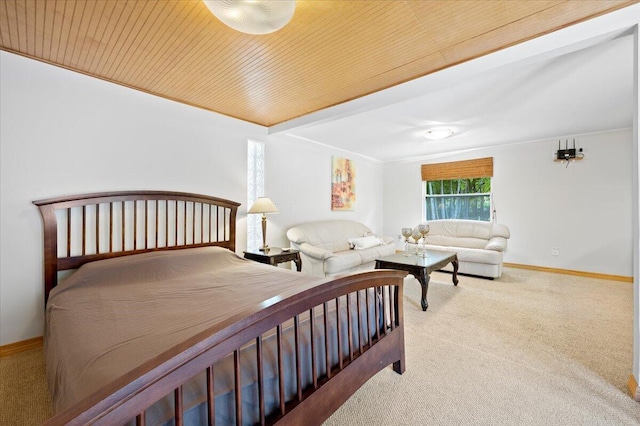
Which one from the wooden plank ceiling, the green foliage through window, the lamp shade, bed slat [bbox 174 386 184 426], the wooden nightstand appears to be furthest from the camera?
the green foliage through window

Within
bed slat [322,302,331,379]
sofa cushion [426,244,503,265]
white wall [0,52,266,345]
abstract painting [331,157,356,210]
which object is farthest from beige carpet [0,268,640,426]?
abstract painting [331,157,356,210]

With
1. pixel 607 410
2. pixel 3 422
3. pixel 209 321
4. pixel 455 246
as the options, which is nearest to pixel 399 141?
pixel 455 246

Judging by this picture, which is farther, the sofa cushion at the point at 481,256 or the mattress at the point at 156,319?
the sofa cushion at the point at 481,256

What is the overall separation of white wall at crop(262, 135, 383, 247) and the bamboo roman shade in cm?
158

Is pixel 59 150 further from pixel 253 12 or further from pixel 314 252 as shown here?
pixel 314 252

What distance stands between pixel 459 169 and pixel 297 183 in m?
3.46

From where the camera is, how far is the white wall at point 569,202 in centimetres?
417

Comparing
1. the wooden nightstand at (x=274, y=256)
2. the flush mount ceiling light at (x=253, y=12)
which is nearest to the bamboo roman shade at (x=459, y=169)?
the wooden nightstand at (x=274, y=256)

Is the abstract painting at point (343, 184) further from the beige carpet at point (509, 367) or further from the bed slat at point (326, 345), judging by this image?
the bed slat at point (326, 345)

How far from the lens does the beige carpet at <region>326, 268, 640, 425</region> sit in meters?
1.54

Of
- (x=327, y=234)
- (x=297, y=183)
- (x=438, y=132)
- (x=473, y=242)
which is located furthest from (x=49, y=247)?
(x=473, y=242)

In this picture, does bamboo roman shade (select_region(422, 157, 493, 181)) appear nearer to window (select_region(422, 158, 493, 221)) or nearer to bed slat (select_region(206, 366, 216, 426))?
window (select_region(422, 158, 493, 221))

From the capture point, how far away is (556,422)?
1.48 meters

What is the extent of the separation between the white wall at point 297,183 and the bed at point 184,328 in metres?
1.49
